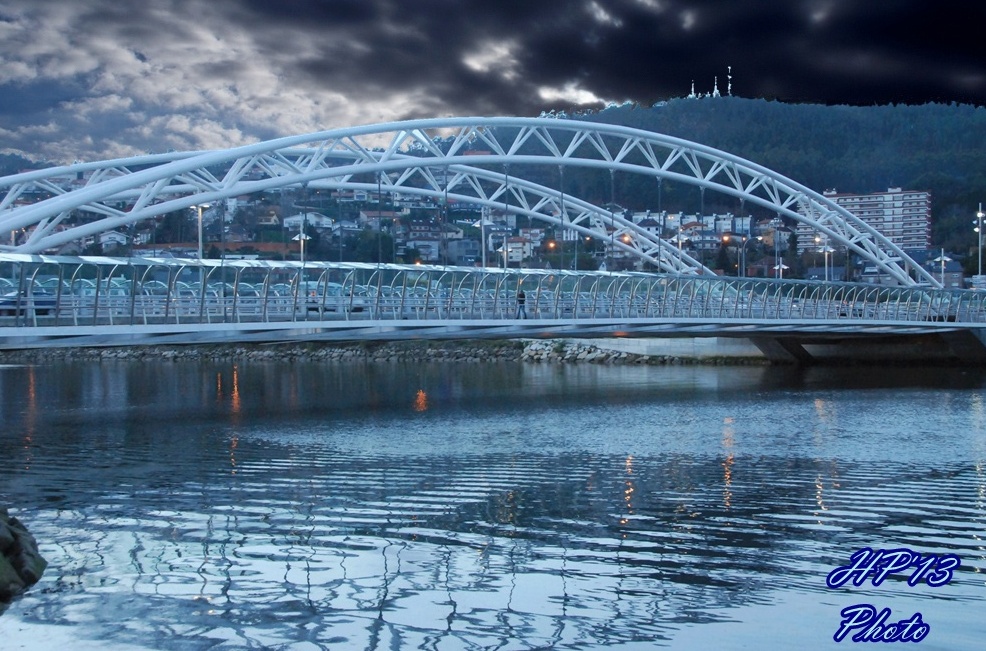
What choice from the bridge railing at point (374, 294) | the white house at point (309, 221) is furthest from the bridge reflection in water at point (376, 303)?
the white house at point (309, 221)

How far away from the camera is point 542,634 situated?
9.22 m

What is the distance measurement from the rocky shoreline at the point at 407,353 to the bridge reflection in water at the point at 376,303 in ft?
39.0

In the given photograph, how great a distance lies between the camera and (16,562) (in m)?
11.1

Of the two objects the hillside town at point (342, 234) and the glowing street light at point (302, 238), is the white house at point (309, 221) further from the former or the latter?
the glowing street light at point (302, 238)

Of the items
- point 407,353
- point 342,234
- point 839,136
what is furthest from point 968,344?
point 839,136

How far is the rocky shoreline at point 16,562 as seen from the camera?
34.4 ft

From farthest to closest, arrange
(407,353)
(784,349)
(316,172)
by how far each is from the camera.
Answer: (407,353)
(784,349)
(316,172)

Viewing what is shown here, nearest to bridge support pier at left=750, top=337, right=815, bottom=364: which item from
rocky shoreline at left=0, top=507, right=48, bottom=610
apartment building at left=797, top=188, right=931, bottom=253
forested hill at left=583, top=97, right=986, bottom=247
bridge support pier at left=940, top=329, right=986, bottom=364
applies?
bridge support pier at left=940, top=329, right=986, bottom=364

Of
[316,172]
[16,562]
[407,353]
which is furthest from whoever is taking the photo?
[407,353]

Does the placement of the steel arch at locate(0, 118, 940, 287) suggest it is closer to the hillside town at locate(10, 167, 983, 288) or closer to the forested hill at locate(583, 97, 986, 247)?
the hillside town at locate(10, 167, 983, 288)

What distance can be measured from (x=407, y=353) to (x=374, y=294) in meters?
37.0

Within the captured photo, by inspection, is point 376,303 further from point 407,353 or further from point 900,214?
point 900,214

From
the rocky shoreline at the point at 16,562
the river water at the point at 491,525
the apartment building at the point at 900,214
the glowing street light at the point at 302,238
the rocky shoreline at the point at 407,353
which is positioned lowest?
the rocky shoreline at the point at 407,353

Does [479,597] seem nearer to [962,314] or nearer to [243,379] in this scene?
[243,379]
